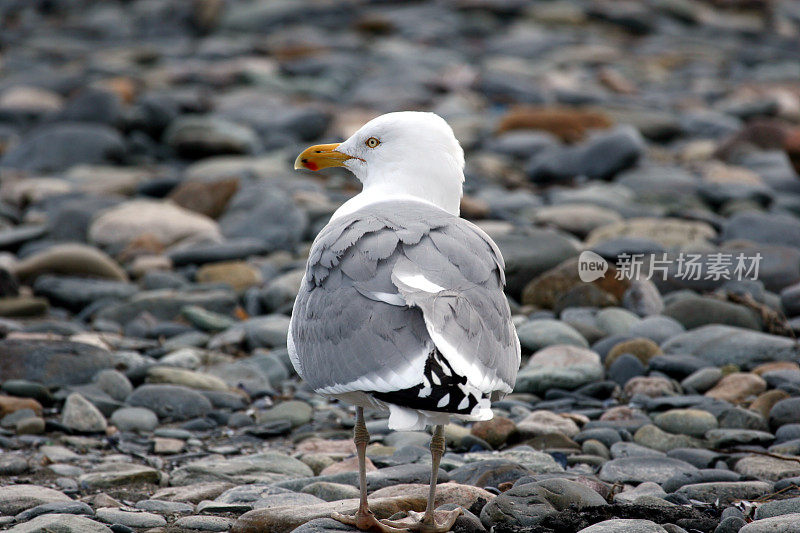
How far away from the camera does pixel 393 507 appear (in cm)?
445

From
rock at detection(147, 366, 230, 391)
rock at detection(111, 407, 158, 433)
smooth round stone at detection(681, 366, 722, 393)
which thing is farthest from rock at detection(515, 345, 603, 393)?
rock at detection(111, 407, 158, 433)

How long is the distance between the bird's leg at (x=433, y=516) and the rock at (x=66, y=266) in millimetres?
5088

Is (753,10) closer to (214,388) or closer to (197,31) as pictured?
(197,31)

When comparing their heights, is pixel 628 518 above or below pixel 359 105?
below

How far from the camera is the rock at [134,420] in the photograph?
5.87m

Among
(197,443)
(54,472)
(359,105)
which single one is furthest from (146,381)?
(359,105)

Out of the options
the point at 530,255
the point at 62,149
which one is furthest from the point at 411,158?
the point at 62,149

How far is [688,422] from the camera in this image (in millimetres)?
5645

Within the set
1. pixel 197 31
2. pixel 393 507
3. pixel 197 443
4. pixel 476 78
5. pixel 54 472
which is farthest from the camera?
pixel 197 31

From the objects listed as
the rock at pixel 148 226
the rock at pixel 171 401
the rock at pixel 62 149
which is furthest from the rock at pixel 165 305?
the rock at pixel 62 149

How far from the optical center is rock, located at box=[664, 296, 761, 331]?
23.2 feet

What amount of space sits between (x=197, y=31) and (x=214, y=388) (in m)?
16.6

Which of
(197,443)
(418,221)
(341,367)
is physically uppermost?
(418,221)

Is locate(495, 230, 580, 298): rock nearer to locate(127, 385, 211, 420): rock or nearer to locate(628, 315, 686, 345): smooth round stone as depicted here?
locate(628, 315, 686, 345): smooth round stone
